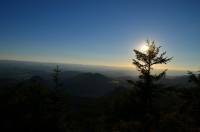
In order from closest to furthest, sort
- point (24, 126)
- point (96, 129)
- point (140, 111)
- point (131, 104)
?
point (24, 126), point (96, 129), point (140, 111), point (131, 104)

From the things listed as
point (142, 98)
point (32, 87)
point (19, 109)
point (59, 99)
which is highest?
point (32, 87)

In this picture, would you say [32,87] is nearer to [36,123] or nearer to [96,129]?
[36,123]

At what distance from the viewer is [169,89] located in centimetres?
2681

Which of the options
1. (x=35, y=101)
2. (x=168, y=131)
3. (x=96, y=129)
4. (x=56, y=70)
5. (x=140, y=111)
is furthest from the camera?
(x=56, y=70)

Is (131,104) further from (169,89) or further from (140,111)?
(169,89)

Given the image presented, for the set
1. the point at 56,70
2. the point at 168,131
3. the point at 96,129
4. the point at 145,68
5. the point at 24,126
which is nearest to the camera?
the point at 24,126

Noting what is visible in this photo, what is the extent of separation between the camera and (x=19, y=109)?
340 inches

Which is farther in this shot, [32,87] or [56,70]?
[56,70]

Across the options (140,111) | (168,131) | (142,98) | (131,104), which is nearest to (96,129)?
(168,131)

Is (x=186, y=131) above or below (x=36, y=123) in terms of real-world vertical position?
below

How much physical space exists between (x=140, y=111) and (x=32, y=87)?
1518 centimetres

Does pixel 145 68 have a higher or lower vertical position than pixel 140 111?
higher

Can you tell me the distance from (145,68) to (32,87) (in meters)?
18.9

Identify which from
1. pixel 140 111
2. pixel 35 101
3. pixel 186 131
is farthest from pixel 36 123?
pixel 140 111
